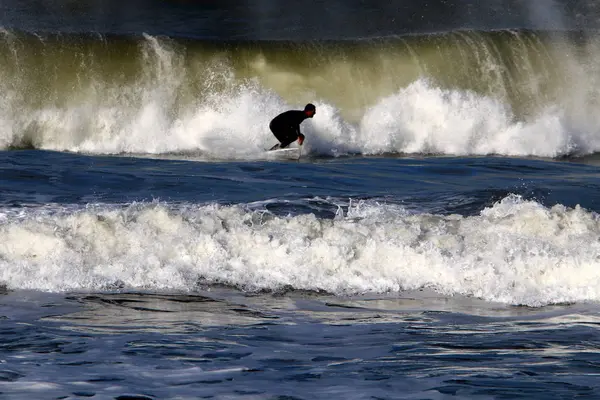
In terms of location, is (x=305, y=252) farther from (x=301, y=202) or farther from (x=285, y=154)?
(x=285, y=154)

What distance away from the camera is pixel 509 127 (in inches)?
889

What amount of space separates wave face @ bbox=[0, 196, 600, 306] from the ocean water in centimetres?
3

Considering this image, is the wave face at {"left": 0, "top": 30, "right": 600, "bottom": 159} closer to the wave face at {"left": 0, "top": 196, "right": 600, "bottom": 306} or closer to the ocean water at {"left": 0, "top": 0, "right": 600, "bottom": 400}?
the ocean water at {"left": 0, "top": 0, "right": 600, "bottom": 400}

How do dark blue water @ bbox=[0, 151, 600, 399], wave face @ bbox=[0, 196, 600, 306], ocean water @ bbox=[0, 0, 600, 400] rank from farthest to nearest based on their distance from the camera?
wave face @ bbox=[0, 196, 600, 306] < ocean water @ bbox=[0, 0, 600, 400] < dark blue water @ bbox=[0, 151, 600, 399]

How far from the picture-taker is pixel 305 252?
10273mm

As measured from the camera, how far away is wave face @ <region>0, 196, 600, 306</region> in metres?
9.64

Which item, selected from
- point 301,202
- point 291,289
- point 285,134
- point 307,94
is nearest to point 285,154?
point 285,134

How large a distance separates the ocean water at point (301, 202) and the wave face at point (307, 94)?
0.16 feet

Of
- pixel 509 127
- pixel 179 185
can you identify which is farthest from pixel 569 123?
pixel 179 185

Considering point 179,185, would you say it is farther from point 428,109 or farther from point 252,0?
point 252,0

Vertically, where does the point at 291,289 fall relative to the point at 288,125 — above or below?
below

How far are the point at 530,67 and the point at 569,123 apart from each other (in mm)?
2143

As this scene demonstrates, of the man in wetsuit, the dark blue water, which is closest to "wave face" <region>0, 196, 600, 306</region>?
the dark blue water

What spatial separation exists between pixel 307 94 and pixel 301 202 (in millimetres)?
10283
